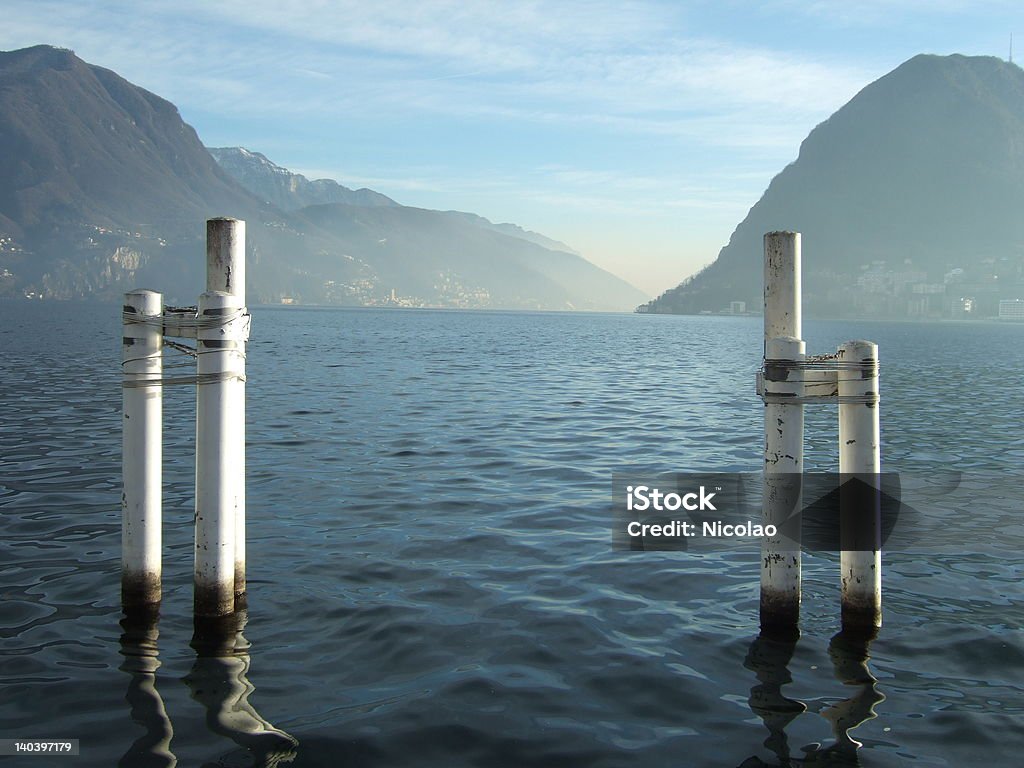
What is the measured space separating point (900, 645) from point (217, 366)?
278 inches

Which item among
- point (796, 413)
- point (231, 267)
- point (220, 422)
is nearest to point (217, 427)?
point (220, 422)

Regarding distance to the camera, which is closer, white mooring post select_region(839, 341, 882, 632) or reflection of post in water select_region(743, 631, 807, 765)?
reflection of post in water select_region(743, 631, 807, 765)

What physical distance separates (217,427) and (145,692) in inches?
89.7

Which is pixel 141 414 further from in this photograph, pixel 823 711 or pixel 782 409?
pixel 823 711

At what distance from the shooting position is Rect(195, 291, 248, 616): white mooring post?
7.46 metres

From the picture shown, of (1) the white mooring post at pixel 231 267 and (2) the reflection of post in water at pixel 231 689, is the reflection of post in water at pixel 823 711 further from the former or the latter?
(1) the white mooring post at pixel 231 267

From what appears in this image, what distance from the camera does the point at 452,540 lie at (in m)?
12.0

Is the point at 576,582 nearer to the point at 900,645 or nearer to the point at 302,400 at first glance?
the point at 900,645

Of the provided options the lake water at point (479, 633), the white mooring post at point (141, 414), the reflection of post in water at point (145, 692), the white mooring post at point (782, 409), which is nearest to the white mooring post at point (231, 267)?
the white mooring post at point (141, 414)

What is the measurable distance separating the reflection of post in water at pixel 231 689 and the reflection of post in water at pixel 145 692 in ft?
1.03

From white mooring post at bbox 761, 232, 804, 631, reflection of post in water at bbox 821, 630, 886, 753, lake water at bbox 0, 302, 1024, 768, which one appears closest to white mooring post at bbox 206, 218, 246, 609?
lake water at bbox 0, 302, 1024, 768

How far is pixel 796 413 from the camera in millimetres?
7430

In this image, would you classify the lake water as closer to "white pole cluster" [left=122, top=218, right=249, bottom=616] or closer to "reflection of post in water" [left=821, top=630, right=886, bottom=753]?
"reflection of post in water" [left=821, top=630, right=886, bottom=753]

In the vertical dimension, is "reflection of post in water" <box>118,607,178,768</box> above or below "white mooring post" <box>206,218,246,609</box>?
below
